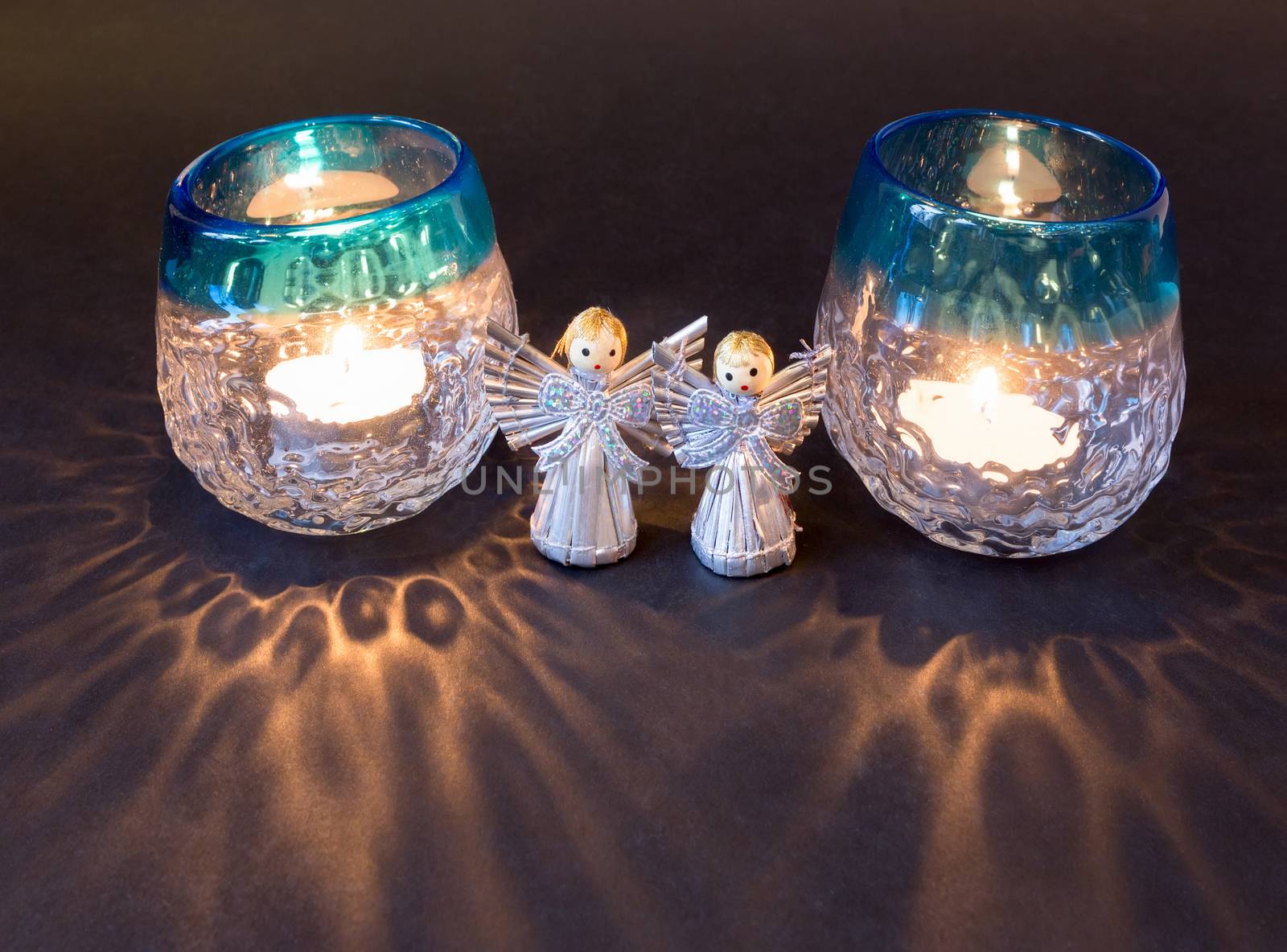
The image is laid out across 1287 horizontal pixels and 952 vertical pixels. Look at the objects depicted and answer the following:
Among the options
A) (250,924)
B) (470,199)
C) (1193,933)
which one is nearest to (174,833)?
(250,924)

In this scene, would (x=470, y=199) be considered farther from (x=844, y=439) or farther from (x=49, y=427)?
(x=49, y=427)

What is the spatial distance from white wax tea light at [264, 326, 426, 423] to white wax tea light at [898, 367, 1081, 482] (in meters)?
0.46

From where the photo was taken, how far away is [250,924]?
897 millimetres

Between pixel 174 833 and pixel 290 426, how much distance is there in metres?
0.37

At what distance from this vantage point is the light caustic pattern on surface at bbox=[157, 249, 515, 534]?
113 centimetres

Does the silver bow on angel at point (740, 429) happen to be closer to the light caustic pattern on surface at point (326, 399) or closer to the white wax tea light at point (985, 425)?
the white wax tea light at point (985, 425)

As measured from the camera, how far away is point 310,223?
120 cm

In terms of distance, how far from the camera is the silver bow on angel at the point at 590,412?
1.13 metres

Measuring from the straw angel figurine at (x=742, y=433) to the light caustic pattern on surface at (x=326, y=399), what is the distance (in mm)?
208

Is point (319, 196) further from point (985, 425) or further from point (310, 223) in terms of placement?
point (985, 425)

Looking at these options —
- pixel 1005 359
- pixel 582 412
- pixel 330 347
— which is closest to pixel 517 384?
pixel 582 412

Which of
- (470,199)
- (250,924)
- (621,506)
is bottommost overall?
(250,924)

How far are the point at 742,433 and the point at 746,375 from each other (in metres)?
0.07

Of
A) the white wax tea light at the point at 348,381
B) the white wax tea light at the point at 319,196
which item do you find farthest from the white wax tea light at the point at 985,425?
the white wax tea light at the point at 319,196
